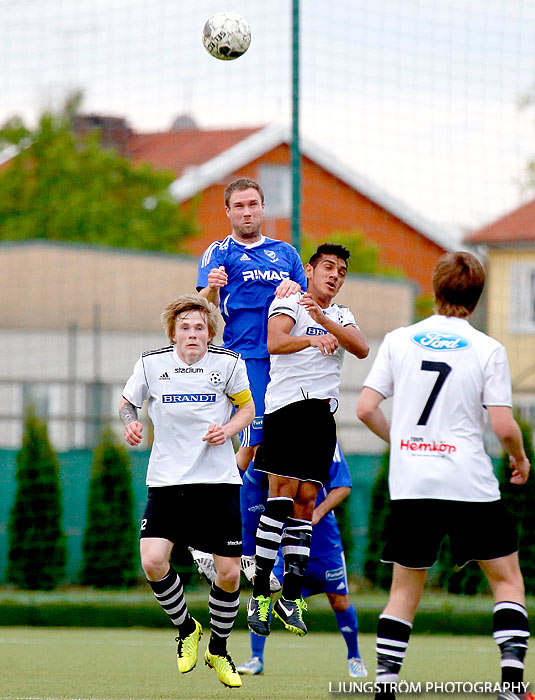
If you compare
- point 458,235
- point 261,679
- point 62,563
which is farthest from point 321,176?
point 261,679

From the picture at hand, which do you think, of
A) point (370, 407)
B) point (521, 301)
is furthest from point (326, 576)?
point (521, 301)

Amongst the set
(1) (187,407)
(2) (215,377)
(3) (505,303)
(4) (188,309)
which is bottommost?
(1) (187,407)

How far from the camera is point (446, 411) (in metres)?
5.30

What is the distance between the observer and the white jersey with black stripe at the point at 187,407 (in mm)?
6121

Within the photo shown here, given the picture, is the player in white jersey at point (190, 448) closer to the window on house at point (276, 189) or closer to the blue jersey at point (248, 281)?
the blue jersey at point (248, 281)

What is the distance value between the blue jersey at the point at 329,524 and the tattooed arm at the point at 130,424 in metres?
1.91

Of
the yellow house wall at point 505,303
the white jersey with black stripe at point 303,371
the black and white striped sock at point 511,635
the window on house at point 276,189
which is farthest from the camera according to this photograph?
the window on house at point 276,189

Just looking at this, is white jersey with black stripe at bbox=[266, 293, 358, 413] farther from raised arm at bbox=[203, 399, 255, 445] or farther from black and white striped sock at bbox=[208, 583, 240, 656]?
black and white striped sock at bbox=[208, 583, 240, 656]

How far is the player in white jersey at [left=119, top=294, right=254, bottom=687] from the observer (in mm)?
6133

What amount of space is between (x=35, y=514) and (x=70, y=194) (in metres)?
18.5

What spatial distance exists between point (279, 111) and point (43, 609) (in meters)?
5.27

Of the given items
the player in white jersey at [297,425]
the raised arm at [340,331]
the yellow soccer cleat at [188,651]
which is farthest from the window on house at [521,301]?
the yellow soccer cleat at [188,651]

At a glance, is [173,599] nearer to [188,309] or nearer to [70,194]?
[188,309]

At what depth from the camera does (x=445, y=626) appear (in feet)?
36.3
